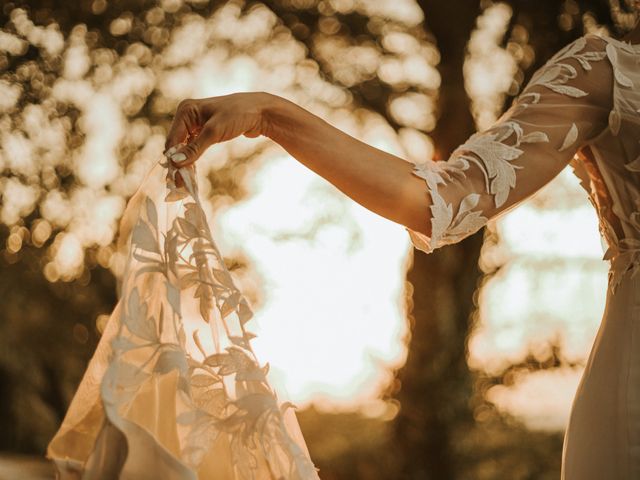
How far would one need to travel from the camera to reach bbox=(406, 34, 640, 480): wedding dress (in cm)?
122

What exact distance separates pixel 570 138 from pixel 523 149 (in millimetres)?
77

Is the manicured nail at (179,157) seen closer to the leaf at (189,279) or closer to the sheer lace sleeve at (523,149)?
the leaf at (189,279)

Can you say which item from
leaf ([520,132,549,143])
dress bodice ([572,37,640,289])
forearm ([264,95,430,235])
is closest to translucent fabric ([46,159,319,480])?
forearm ([264,95,430,235])

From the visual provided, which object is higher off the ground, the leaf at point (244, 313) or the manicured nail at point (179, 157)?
the manicured nail at point (179, 157)

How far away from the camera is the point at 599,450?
136 centimetres

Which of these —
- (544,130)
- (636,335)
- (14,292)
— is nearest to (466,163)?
(544,130)

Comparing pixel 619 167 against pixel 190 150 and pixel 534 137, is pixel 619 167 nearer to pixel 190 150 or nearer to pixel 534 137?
pixel 534 137

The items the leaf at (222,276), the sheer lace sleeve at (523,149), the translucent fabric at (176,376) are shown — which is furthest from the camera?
the leaf at (222,276)

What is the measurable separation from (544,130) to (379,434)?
5678 mm

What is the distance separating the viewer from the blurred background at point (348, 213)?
19.9 ft

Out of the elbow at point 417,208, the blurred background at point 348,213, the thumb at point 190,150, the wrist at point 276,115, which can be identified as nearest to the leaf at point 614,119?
the elbow at point 417,208

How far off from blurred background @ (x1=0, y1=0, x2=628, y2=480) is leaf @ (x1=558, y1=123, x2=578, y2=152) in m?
4.57

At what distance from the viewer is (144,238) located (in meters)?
1.25

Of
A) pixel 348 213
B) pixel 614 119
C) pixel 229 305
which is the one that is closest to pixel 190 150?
pixel 229 305
